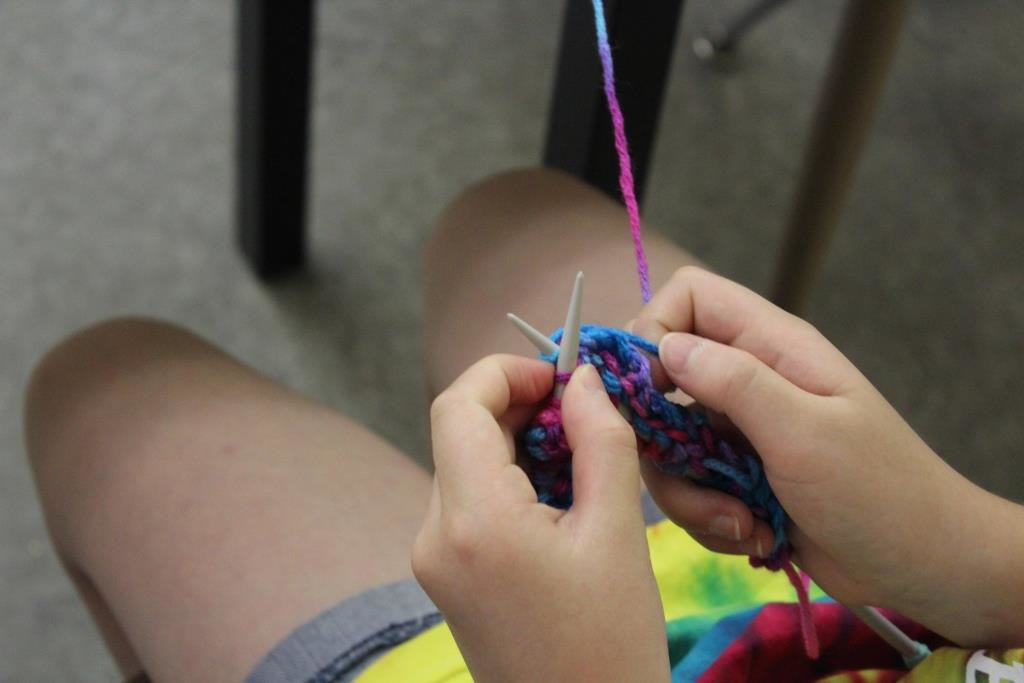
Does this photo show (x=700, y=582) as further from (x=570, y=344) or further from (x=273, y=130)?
(x=273, y=130)

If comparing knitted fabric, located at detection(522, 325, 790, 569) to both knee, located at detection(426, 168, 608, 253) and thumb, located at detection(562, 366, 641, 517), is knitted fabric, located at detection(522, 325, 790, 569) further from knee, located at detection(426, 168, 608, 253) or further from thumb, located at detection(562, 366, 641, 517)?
knee, located at detection(426, 168, 608, 253)

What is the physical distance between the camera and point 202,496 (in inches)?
22.6

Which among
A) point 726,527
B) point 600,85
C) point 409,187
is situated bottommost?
point 409,187

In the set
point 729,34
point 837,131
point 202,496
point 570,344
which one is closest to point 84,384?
point 202,496

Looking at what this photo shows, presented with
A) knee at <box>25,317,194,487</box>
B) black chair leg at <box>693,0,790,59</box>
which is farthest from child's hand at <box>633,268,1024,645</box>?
black chair leg at <box>693,0,790,59</box>

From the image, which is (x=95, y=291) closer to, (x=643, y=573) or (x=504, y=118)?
(x=504, y=118)

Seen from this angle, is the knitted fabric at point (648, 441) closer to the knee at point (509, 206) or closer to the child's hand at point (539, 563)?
the child's hand at point (539, 563)

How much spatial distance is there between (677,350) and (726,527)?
8 cm

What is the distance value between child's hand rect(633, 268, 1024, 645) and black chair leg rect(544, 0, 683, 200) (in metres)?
0.28

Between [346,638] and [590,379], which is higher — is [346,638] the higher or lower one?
the lower one

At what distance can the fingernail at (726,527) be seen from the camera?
435 millimetres

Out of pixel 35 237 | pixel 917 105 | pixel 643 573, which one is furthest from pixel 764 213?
pixel 643 573

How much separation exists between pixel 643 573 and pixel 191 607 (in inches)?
11.2

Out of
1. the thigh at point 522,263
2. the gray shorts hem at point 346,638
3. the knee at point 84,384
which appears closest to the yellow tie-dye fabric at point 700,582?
the gray shorts hem at point 346,638
